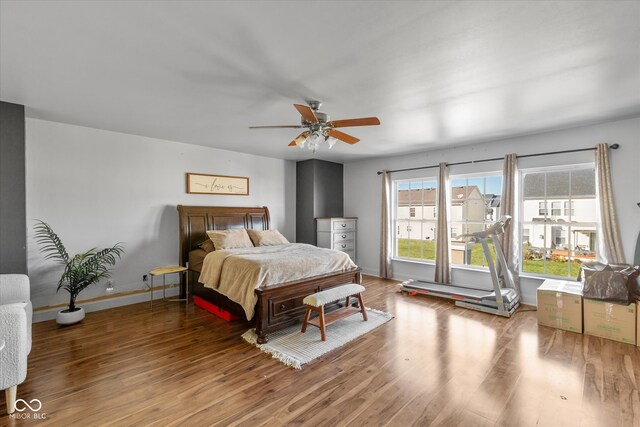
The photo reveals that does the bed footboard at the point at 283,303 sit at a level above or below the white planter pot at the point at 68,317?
above

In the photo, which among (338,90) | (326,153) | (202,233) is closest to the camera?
(338,90)

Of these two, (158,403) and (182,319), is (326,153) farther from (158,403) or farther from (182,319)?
(158,403)

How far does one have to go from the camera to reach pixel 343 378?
2500 millimetres

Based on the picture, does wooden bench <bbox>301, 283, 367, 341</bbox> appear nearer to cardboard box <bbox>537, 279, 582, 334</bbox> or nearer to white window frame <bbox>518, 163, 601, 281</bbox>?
cardboard box <bbox>537, 279, 582, 334</bbox>

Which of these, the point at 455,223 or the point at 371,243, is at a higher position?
the point at 455,223

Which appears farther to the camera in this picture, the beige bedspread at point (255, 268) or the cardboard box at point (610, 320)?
the beige bedspread at point (255, 268)

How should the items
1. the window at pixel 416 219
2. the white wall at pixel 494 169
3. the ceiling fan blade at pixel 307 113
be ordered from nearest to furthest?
the ceiling fan blade at pixel 307 113
the white wall at pixel 494 169
the window at pixel 416 219

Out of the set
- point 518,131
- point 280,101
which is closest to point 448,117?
point 518,131

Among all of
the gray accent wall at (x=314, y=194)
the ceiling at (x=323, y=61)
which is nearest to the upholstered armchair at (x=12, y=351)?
the ceiling at (x=323, y=61)

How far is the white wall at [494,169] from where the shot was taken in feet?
12.2

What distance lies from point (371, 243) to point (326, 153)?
2.27 metres

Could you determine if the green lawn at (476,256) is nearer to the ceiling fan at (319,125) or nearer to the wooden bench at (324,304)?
the wooden bench at (324,304)

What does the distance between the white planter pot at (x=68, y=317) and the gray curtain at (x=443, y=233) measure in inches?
214

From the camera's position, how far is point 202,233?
5035 millimetres
